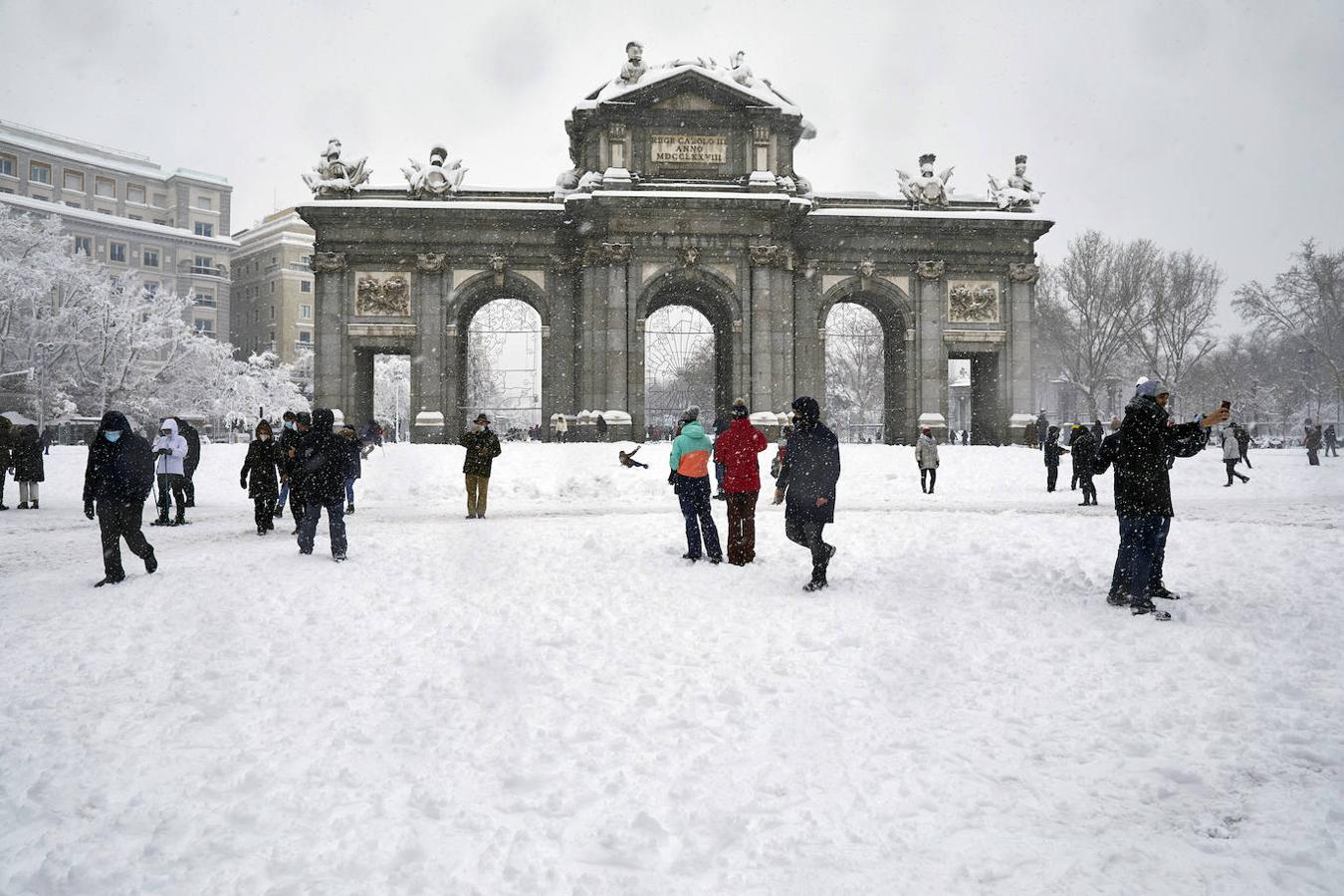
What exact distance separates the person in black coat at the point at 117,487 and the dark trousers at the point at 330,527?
1.59 metres

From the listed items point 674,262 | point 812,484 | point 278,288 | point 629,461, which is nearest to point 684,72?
point 674,262

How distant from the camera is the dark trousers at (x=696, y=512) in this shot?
31.2 feet

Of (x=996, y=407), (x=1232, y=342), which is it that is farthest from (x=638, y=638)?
(x=1232, y=342)

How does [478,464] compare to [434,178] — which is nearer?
[478,464]

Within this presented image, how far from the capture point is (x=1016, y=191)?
3341cm

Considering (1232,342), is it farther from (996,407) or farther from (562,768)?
(562,768)

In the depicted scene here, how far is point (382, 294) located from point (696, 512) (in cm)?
2540

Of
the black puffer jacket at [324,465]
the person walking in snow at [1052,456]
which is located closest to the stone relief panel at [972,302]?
the person walking in snow at [1052,456]

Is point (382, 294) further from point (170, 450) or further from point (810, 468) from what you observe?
point (810, 468)

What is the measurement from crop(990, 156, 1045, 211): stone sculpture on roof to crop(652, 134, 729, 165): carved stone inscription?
1112cm

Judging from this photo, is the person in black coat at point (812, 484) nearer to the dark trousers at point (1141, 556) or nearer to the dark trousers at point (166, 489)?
the dark trousers at point (1141, 556)

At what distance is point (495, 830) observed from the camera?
3820 mm

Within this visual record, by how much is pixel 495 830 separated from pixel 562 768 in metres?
0.66

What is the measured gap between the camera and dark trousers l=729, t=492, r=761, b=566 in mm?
9352
